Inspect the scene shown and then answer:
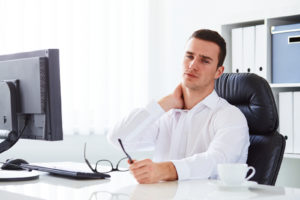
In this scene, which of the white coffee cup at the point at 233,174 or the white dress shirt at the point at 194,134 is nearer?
the white coffee cup at the point at 233,174

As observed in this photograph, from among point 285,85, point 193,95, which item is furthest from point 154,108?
point 285,85

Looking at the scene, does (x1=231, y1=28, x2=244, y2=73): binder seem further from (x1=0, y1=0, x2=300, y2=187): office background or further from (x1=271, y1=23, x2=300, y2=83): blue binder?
(x1=271, y1=23, x2=300, y2=83): blue binder

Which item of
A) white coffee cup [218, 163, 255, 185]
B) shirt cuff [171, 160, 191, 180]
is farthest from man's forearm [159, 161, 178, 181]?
white coffee cup [218, 163, 255, 185]

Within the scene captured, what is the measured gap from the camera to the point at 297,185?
3.28 m

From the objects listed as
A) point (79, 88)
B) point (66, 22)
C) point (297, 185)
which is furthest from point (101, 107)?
point (297, 185)

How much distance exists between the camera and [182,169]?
5.18 ft

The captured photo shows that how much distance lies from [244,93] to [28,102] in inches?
34.1

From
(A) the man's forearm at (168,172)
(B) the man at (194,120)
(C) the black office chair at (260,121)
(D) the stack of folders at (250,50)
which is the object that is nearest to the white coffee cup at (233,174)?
(A) the man's forearm at (168,172)

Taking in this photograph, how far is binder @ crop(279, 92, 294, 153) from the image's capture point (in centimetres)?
287

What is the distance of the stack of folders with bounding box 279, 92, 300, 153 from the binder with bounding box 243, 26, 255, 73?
282 millimetres

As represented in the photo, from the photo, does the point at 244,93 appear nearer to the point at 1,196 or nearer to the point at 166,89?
the point at 1,196

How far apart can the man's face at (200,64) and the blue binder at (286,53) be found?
975 millimetres

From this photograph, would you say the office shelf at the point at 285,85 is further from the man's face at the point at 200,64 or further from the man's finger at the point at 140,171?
the man's finger at the point at 140,171

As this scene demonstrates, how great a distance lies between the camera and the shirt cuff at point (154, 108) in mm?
1984
